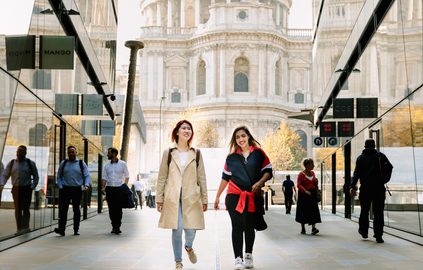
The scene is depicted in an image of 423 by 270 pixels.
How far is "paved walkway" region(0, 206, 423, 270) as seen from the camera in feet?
26.9

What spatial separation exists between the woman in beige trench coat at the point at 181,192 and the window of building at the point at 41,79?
198 inches

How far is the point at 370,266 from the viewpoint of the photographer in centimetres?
805

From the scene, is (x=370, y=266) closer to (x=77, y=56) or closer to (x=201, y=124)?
(x=77, y=56)

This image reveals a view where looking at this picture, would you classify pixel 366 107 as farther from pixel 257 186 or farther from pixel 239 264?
pixel 239 264

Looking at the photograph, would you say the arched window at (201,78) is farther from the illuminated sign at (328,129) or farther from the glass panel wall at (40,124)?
the glass panel wall at (40,124)

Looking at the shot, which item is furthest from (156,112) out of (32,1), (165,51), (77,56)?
(32,1)

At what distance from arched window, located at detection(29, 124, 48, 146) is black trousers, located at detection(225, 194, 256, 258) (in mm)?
4783

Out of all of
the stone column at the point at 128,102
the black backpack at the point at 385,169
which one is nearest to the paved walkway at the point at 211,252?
the black backpack at the point at 385,169

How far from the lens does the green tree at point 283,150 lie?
71.6 meters

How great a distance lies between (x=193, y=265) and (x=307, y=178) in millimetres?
5570

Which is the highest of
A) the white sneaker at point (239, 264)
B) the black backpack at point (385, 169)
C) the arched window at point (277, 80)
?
the arched window at point (277, 80)

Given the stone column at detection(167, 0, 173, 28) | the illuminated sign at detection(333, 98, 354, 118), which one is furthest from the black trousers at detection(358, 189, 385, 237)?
the stone column at detection(167, 0, 173, 28)

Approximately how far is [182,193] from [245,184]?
0.72m

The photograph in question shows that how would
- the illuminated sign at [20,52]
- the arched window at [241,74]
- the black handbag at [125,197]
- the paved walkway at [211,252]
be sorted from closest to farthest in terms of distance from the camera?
the paved walkway at [211,252] → the illuminated sign at [20,52] → the black handbag at [125,197] → the arched window at [241,74]
